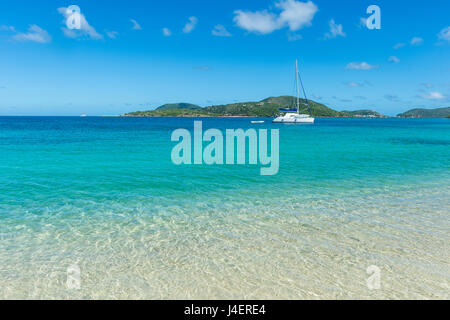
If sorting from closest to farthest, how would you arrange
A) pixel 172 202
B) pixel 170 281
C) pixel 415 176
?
pixel 170 281
pixel 172 202
pixel 415 176

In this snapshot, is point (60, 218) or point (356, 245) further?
point (60, 218)

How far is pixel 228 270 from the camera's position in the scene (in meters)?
7.13

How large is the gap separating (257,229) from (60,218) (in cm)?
744

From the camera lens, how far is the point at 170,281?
21.8 ft

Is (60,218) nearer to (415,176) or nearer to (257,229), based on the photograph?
(257,229)
